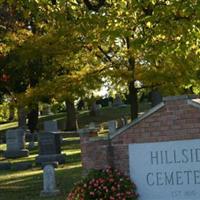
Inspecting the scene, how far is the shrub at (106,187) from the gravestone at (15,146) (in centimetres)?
1737

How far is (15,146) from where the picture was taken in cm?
2966

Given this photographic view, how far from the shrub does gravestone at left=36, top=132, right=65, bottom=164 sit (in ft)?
41.9

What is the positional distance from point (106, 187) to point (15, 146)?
18.6 meters

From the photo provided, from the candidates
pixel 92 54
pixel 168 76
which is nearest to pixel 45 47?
pixel 92 54

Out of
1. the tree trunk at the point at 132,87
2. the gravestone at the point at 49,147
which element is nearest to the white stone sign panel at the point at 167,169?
the tree trunk at the point at 132,87

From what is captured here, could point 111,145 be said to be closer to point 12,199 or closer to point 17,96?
point 12,199

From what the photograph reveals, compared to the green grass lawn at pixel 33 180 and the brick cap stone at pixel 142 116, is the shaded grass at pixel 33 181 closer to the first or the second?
the green grass lawn at pixel 33 180

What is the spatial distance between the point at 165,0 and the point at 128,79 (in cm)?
958

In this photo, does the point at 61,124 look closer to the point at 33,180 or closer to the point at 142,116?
the point at 33,180

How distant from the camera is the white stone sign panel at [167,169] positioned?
450 inches

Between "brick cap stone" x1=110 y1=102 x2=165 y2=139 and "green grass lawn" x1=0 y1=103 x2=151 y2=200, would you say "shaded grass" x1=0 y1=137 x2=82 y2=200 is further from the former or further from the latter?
"brick cap stone" x1=110 y1=102 x2=165 y2=139

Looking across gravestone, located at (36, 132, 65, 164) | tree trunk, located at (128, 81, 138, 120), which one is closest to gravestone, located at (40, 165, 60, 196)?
gravestone, located at (36, 132, 65, 164)

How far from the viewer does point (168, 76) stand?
2269 centimetres

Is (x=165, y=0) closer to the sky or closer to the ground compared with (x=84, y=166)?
closer to the sky
